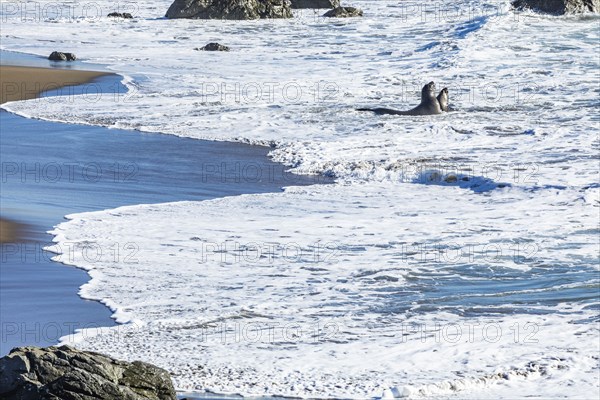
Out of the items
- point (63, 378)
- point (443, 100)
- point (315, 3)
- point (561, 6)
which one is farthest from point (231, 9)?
point (63, 378)

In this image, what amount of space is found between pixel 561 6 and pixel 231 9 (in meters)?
10.1

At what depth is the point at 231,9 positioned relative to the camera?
35500 mm

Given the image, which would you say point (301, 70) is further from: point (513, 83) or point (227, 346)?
point (227, 346)

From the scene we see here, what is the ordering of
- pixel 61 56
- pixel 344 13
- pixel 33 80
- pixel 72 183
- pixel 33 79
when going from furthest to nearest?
pixel 344 13 < pixel 61 56 < pixel 33 79 < pixel 33 80 < pixel 72 183

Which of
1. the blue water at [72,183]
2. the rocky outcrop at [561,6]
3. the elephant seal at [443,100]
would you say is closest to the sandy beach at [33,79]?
the blue water at [72,183]

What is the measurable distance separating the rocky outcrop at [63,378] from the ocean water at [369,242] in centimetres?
163

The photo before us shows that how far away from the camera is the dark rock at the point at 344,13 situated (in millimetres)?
35156

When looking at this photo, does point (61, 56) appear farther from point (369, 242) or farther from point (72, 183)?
point (369, 242)

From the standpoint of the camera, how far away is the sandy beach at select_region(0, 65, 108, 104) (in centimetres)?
1920

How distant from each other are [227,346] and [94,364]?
246 cm

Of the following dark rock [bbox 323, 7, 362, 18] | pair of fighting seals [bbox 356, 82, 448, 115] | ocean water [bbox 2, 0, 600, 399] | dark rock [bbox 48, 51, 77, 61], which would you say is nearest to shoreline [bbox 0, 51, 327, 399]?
ocean water [bbox 2, 0, 600, 399]

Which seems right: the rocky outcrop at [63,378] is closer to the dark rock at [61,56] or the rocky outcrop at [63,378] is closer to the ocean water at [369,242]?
the ocean water at [369,242]

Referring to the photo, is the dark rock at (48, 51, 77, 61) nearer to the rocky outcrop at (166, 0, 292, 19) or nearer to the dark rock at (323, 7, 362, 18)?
the rocky outcrop at (166, 0, 292, 19)

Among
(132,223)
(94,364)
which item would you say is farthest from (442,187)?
(94,364)
